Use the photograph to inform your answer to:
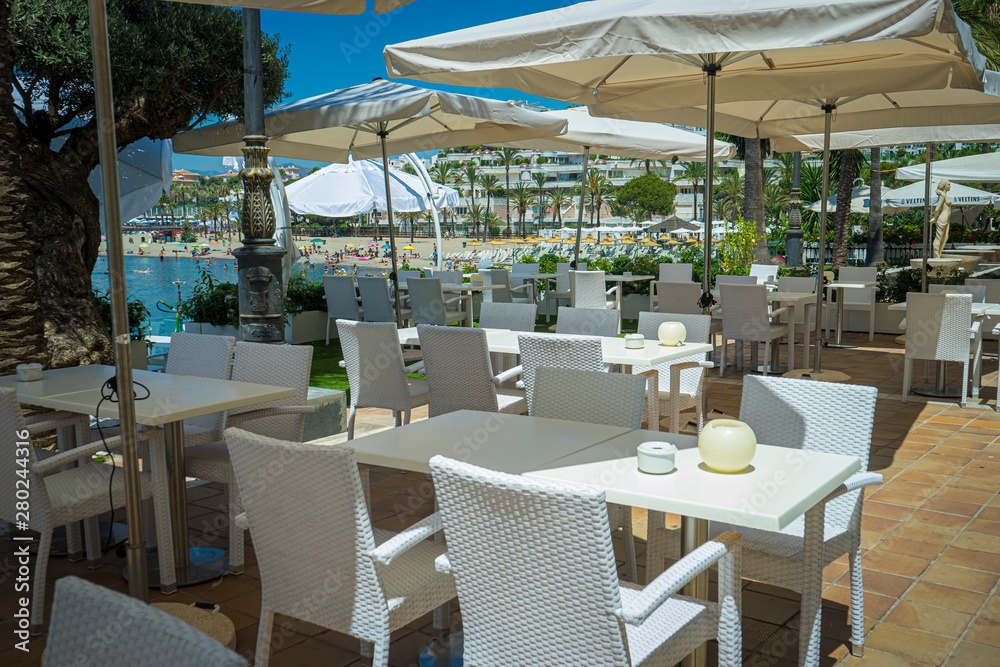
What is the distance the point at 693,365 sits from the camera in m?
4.42

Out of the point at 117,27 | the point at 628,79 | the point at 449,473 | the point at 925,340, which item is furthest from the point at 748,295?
the point at 449,473

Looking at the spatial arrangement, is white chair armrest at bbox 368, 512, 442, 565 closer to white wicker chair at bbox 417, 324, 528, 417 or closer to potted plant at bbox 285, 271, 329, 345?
white wicker chair at bbox 417, 324, 528, 417

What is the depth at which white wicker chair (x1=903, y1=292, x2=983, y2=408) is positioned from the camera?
5910mm

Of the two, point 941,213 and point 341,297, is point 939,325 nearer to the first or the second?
point 341,297

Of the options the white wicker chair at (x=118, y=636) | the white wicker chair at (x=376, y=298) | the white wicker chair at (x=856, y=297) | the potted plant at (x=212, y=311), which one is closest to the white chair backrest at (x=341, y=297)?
the white wicker chair at (x=376, y=298)

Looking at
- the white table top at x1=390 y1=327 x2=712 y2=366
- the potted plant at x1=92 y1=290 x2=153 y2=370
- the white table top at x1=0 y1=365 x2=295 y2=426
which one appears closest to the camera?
the white table top at x1=0 y1=365 x2=295 y2=426

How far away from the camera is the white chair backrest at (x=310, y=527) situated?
6.51 feet

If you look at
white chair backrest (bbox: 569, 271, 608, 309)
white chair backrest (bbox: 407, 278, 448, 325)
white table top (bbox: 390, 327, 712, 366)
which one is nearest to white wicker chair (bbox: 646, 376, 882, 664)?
white table top (bbox: 390, 327, 712, 366)

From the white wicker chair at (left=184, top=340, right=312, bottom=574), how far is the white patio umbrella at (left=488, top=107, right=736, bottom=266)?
14.6 ft

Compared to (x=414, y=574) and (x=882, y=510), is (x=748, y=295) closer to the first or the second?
(x=882, y=510)

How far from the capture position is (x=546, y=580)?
169 cm

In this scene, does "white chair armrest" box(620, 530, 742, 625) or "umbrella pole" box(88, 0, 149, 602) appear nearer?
"white chair armrest" box(620, 530, 742, 625)

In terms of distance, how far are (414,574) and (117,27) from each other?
487cm

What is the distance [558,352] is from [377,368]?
1064mm
